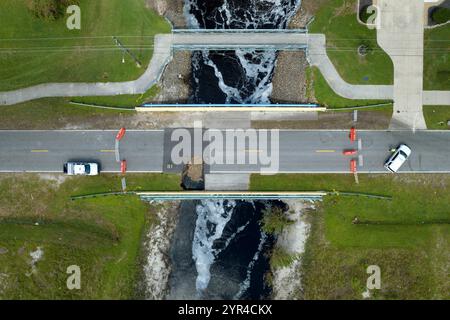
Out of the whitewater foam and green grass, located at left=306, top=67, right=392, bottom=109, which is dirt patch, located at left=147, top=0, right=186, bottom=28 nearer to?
green grass, located at left=306, top=67, right=392, bottom=109

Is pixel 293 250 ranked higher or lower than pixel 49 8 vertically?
lower

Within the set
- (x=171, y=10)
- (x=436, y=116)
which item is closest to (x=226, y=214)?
(x=171, y=10)

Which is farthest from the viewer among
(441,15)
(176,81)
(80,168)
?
(176,81)

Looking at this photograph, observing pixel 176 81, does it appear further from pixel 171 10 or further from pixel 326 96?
pixel 326 96

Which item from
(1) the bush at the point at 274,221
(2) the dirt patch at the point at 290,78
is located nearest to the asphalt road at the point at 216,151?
(2) the dirt patch at the point at 290,78

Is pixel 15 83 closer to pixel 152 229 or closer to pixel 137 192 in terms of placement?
pixel 137 192

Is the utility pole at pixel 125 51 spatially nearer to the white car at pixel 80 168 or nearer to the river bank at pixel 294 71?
the white car at pixel 80 168

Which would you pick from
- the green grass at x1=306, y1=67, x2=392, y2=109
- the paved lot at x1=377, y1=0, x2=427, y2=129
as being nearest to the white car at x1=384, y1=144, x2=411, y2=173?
the paved lot at x1=377, y1=0, x2=427, y2=129
